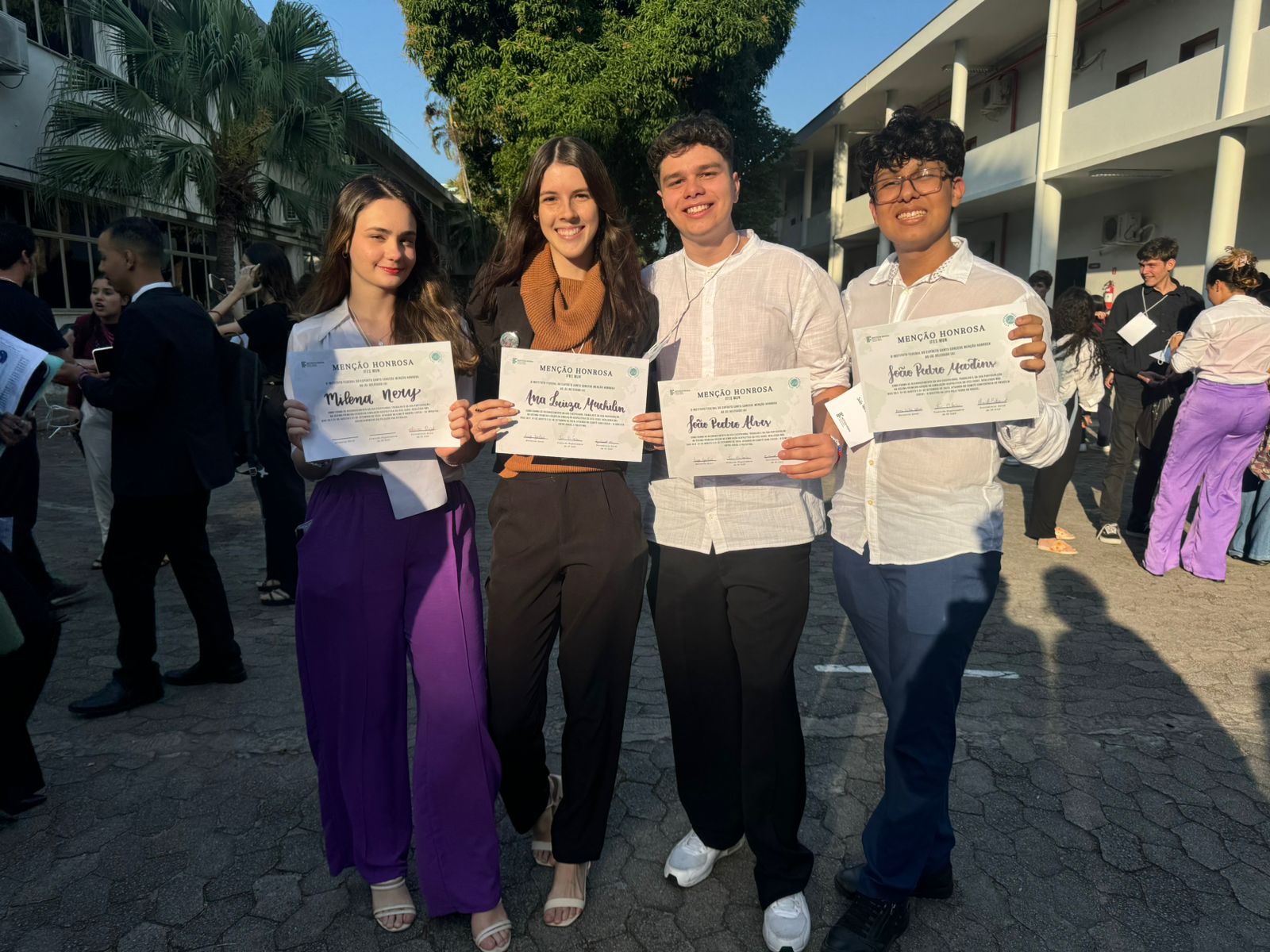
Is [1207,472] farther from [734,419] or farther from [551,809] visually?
[551,809]

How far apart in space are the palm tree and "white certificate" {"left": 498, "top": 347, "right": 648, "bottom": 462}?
13439mm

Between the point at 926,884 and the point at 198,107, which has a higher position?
the point at 198,107

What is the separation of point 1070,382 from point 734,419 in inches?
211

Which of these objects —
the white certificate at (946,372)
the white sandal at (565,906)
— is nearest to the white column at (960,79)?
the white certificate at (946,372)

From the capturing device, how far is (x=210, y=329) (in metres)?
3.89

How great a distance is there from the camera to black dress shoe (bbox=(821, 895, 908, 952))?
225cm

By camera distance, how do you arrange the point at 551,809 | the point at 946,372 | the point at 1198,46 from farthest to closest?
the point at 1198,46
the point at 551,809
the point at 946,372

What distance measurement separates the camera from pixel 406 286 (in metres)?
2.45

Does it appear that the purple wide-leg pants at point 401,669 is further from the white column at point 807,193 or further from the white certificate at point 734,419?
the white column at point 807,193

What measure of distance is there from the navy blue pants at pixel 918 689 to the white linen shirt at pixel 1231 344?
4.17 m

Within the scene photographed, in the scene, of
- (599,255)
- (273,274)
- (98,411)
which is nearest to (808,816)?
(599,255)

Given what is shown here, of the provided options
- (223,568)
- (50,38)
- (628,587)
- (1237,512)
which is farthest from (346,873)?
(50,38)

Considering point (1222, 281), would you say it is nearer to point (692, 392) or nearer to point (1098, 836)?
point (1098, 836)

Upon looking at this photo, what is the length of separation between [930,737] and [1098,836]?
1078mm
